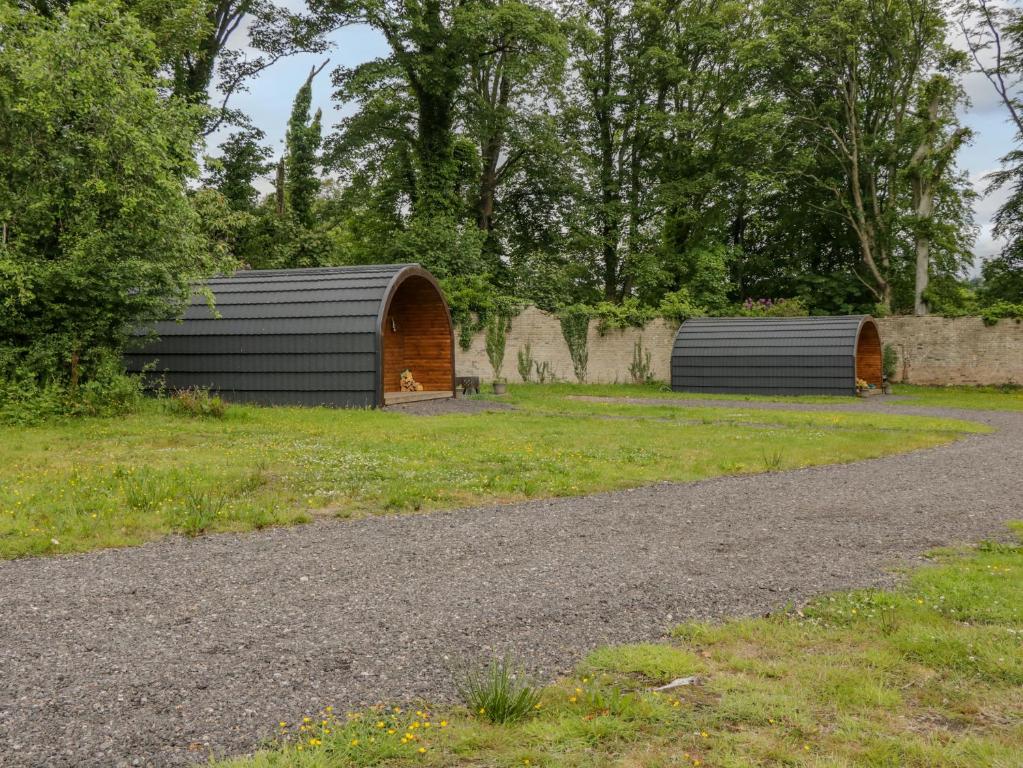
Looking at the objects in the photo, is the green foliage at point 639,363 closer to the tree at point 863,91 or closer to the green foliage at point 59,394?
the tree at point 863,91

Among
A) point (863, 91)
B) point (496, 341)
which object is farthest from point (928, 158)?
point (496, 341)

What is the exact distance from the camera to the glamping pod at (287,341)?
51.8ft

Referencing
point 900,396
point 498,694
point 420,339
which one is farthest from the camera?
point 900,396

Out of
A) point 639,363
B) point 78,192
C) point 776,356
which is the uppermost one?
point 78,192

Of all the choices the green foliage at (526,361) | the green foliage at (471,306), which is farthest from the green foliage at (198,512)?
the green foliage at (526,361)

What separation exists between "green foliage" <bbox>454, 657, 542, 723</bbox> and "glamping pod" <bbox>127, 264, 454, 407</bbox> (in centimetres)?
1269

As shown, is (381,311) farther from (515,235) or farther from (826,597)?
(515,235)

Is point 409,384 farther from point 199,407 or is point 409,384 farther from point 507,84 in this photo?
point 507,84

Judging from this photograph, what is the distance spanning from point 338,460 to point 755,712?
6.79 meters

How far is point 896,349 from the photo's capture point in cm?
2947

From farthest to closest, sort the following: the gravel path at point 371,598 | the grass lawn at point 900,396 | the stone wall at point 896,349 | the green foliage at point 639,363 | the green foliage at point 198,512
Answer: the green foliage at point 639,363, the stone wall at point 896,349, the grass lawn at point 900,396, the green foliage at point 198,512, the gravel path at point 371,598

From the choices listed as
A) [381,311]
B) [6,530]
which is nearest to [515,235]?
[381,311]

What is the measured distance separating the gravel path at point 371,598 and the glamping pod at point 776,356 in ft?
53.0

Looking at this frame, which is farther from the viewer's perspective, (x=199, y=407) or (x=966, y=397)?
(x=966, y=397)
